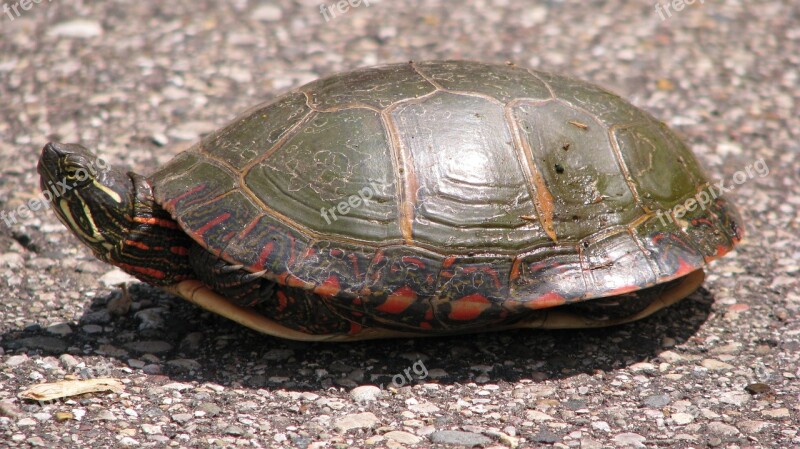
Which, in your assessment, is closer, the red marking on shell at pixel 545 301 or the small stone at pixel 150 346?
the red marking on shell at pixel 545 301

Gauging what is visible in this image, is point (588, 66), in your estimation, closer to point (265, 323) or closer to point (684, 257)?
point (684, 257)

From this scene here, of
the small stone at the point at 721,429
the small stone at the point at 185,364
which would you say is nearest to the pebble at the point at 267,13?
the small stone at the point at 185,364

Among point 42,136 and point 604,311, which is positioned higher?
point 42,136

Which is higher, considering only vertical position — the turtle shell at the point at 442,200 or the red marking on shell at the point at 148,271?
the turtle shell at the point at 442,200

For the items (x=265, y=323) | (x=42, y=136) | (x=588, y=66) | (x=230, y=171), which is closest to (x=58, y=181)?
(x=230, y=171)

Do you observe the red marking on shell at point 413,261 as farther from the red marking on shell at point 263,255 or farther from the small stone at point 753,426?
the small stone at point 753,426

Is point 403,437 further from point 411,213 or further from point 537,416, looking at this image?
point 411,213

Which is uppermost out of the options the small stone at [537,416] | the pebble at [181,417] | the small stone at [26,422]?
the small stone at [26,422]
